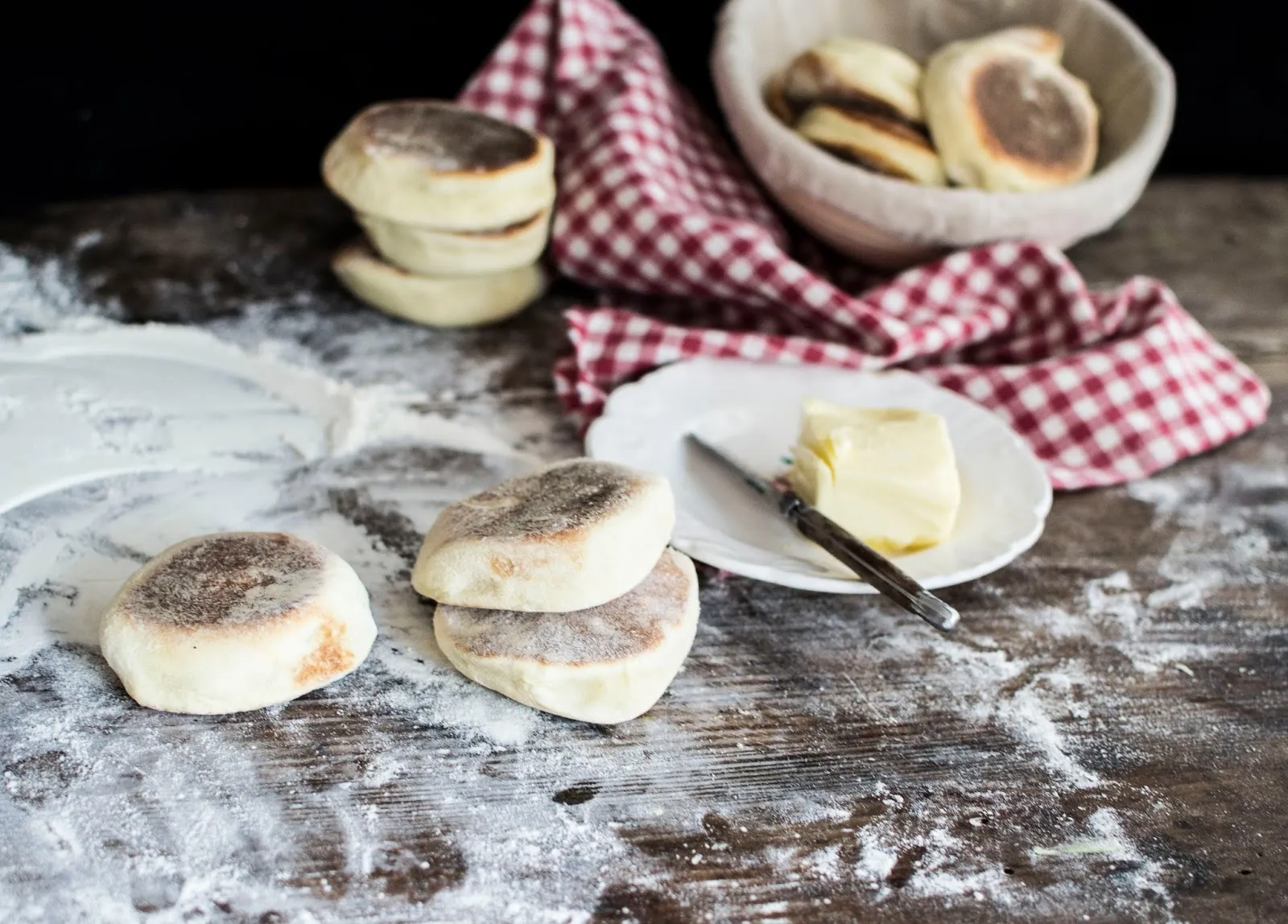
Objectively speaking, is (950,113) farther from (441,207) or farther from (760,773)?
(760,773)

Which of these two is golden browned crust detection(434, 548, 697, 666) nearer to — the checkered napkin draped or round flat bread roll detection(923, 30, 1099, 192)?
A: the checkered napkin draped

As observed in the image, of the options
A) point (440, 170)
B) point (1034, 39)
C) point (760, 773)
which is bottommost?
point (760, 773)

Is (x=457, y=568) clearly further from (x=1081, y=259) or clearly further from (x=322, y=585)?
(x=1081, y=259)

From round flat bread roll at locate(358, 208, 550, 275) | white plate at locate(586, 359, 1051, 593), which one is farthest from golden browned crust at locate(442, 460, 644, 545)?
round flat bread roll at locate(358, 208, 550, 275)

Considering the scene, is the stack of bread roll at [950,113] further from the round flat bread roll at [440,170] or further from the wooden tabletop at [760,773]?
the wooden tabletop at [760,773]

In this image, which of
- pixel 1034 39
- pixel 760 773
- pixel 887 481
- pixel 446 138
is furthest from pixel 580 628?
pixel 1034 39

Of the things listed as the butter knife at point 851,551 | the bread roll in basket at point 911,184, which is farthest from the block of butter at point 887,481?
the bread roll in basket at point 911,184
